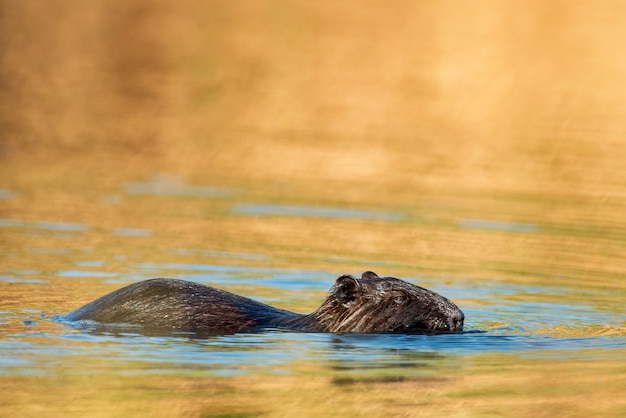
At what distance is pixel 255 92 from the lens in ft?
87.6

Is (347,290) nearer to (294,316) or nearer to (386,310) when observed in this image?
(386,310)

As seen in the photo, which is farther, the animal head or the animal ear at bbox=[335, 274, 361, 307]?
the animal head

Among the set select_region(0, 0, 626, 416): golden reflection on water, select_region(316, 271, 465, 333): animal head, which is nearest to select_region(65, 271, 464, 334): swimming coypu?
select_region(316, 271, 465, 333): animal head

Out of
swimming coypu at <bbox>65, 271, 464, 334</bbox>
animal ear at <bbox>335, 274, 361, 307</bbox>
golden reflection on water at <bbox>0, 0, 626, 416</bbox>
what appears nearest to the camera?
golden reflection on water at <bbox>0, 0, 626, 416</bbox>

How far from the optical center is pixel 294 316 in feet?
35.1

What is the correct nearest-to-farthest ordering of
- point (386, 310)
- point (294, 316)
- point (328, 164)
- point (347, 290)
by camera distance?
point (347, 290)
point (386, 310)
point (294, 316)
point (328, 164)

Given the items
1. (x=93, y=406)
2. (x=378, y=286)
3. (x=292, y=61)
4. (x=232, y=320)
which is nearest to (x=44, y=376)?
(x=93, y=406)

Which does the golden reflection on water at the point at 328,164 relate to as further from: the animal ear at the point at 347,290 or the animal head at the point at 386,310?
the animal ear at the point at 347,290

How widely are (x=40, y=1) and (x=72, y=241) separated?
27.1 metres

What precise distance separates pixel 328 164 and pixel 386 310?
28.9 ft

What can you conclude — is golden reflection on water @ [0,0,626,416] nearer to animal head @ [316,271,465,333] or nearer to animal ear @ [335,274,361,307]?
animal head @ [316,271,465,333]

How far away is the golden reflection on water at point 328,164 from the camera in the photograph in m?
8.95

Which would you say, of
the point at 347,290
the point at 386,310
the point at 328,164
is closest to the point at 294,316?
the point at 347,290

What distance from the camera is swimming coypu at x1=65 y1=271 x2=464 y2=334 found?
10.5 meters
